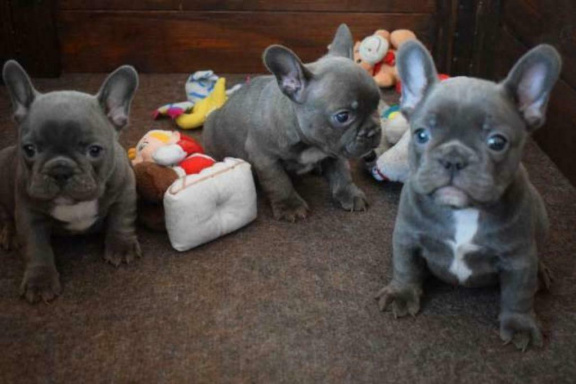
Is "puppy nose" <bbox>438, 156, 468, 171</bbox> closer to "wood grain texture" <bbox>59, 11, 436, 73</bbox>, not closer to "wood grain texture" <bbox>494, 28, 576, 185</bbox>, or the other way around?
"wood grain texture" <bbox>494, 28, 576, 185</bbox>

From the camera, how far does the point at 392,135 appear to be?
2826mm

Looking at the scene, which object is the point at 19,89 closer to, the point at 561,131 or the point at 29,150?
the point at 29,150

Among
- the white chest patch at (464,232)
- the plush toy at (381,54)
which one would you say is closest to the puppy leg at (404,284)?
the white chest patch at (464,232)

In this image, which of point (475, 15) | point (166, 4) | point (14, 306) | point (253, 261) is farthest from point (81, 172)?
point (475, 15)

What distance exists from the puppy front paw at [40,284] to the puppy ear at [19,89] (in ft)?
1.50

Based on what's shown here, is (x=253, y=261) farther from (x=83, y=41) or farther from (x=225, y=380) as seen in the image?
(x=83, y=41)

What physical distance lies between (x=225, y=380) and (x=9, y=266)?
2.98ft

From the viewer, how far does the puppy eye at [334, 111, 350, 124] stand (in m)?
2.42

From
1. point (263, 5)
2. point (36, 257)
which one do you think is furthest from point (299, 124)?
point (263, 5)

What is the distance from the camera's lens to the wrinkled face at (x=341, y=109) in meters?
2.41

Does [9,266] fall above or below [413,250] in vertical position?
below

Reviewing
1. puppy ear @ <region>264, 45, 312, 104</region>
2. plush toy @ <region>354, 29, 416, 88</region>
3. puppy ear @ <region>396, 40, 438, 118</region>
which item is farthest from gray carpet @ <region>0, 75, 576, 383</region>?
plush toy @ <region>354, 29, 416, 88</region>

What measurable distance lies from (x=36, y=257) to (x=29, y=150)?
34 cm

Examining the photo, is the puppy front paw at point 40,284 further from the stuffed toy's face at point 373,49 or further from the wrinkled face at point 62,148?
the stuffed toy's face at point 373,49
